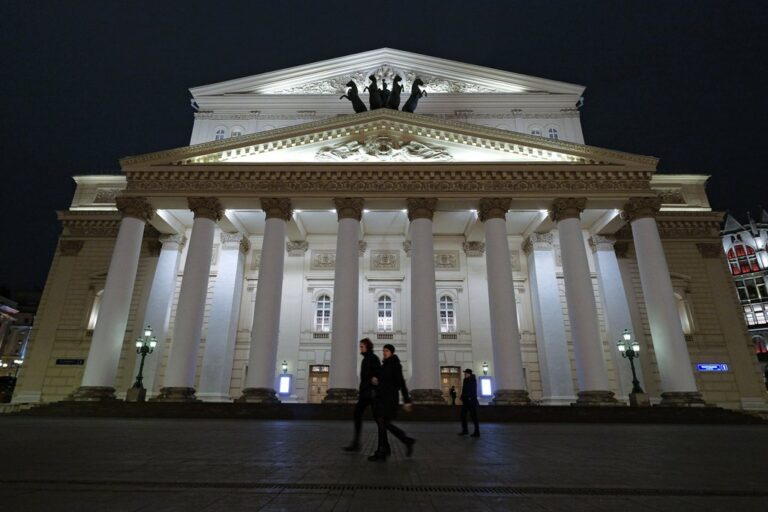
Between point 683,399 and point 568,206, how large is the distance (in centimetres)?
952

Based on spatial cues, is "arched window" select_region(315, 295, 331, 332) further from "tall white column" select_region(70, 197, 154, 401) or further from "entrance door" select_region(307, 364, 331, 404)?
"tall white column" select_region(70, 197, 154, 401)

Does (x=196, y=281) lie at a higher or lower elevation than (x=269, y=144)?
lower

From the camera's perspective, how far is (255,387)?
18.6 meters

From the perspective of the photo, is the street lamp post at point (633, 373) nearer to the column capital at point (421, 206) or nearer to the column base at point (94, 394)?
the column capital at point (421, 206)

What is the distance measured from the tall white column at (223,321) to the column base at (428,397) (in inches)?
463

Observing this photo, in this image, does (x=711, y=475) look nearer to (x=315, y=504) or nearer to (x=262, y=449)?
(x=315, y=504)

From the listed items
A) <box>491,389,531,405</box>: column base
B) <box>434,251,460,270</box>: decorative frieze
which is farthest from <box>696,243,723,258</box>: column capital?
<box>491,389,531,405</box>: column base

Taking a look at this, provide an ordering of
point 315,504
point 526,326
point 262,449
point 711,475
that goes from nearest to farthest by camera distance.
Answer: point 315,504
point 711,475
point 262,449
point 526,326

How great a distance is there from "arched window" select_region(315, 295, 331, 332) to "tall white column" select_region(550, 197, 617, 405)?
44.6 feet

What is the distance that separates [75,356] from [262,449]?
77.8ft

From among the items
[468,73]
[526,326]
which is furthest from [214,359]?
[468,73]

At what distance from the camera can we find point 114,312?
19969 mm

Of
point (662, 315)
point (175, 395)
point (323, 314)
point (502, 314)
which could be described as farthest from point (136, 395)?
point (662, 315)

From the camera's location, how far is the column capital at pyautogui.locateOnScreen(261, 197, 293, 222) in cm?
2188
